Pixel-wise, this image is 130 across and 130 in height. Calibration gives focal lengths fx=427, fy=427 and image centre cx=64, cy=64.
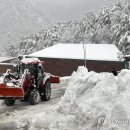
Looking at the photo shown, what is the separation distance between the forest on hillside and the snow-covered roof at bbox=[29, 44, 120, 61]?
336 cm

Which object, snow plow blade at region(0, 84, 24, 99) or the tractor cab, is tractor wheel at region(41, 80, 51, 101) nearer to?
the tractor cab

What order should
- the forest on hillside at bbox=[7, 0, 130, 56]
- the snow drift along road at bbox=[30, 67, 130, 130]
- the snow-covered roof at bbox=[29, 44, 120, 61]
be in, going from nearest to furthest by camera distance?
1. the snow drift along road at bbox=[30, 67, 130, 130]
2. the snow-covered roof at bbox=[29, 44, 120, 61]
3. the forest on hillside at bbox=[7, 0, 130, 56]

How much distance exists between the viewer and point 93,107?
1280 cm

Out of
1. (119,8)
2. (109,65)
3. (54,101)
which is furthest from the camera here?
(119,8)

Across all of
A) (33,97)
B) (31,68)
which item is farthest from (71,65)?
(33,97)

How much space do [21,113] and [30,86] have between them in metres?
2.79

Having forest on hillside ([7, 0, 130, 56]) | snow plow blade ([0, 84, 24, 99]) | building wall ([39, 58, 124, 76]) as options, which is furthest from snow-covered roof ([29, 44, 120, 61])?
snow plow blade ([0, 84, 24, 99])

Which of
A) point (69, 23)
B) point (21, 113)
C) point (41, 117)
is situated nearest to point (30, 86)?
point (21, 113)

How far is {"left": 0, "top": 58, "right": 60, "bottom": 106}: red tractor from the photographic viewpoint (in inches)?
711

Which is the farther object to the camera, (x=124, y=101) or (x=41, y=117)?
(x=41, y=117)

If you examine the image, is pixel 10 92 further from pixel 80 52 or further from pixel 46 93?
pixel 80 52

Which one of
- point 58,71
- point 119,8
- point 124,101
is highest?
point 119,8

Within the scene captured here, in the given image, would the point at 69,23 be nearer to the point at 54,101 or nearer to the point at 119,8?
the point at 119,8

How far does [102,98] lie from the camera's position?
1318 centimetres
